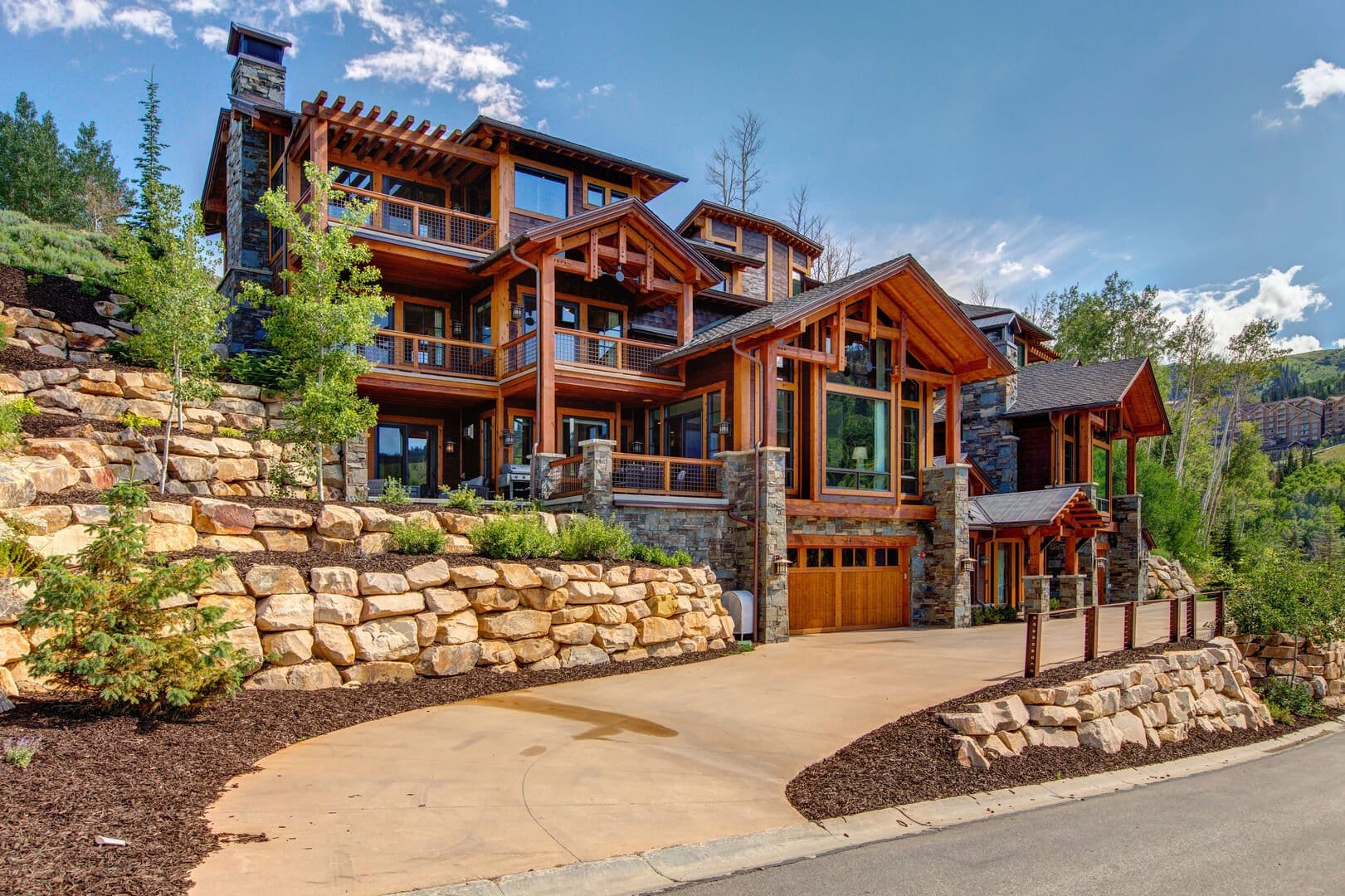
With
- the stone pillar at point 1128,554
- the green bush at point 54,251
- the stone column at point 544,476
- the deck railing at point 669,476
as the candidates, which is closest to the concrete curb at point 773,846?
the deck railing at point 669,476

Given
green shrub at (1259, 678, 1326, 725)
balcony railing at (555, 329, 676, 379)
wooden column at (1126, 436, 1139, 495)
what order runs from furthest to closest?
wooden column at (1126, 436, 1139, 495) → balcony railing at (555, 329, 676, 379) → green shrub at (1259, 678, 1326, 725)

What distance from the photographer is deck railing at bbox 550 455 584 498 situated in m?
16.1

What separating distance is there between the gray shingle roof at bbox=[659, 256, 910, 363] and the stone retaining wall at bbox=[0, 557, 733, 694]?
20.4 feet

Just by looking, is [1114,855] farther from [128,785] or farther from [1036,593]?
[1036,593]

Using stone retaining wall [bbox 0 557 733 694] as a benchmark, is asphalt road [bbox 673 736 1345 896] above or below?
below

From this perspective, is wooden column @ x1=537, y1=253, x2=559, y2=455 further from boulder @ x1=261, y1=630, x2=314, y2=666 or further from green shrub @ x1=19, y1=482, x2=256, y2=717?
Answer: green shrub @ x1=19, y1=482, x2=256, y2=717

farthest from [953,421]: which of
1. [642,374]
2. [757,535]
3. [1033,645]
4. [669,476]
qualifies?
[1033,645]

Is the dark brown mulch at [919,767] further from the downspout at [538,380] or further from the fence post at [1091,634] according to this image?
the downspout at [538,380]

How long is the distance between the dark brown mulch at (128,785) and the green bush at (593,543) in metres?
4.27

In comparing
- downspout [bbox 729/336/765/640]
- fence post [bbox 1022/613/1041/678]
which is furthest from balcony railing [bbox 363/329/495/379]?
fence post [bbox 1022/613/1041/678]

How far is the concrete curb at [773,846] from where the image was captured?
4828mm

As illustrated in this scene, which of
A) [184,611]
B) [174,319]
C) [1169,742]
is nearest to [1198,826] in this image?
[1169,742]

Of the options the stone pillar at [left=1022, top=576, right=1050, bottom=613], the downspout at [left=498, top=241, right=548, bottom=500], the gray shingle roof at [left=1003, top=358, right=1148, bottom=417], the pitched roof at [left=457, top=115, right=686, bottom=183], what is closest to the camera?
the downspout at [left=498, top=241, right=548, bottom=500]

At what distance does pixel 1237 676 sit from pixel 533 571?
35.3ft
